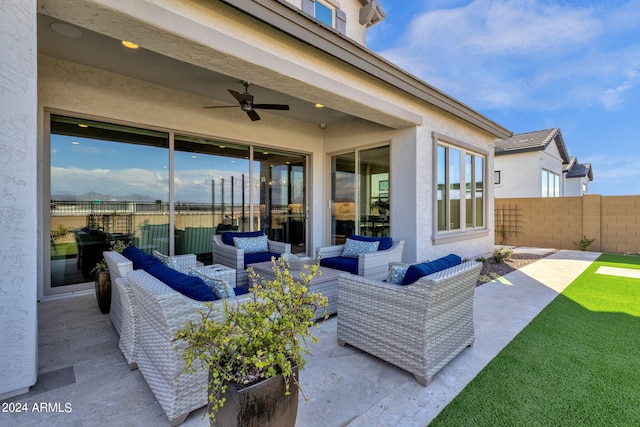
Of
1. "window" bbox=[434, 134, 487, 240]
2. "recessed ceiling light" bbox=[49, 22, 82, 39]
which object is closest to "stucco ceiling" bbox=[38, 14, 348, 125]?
"recessed ceiling light" bbox=[49, 22, 82, 39]

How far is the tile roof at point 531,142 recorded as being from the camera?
1267 cm

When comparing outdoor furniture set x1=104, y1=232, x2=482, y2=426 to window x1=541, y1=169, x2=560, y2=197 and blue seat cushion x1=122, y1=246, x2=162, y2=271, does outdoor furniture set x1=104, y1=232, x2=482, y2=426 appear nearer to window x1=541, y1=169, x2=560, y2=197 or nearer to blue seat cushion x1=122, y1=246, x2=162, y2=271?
blue seat cushion x1=122, y1=246, x2=162, y2=271

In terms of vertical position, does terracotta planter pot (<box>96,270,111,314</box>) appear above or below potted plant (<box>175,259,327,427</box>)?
below

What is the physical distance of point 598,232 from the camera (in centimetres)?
859

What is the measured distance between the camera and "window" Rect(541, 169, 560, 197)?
13284mm

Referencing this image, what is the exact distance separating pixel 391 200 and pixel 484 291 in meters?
2.19

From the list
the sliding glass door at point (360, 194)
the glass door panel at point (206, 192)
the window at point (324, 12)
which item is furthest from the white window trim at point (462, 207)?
the window at point (324, 12)

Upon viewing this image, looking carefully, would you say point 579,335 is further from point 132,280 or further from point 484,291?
point 132,280

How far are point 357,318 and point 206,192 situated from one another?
4275mm

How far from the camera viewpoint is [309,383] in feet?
7.14

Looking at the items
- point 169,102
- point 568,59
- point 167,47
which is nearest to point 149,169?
point 169,102

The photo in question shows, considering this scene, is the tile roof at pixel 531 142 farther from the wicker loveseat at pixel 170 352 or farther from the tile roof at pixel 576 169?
the wicker loveseat at pixel 170 352

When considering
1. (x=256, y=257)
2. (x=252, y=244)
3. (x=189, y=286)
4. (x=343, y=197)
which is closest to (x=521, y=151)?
(x=343, y=197)

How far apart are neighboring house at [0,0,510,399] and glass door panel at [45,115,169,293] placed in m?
0.02
